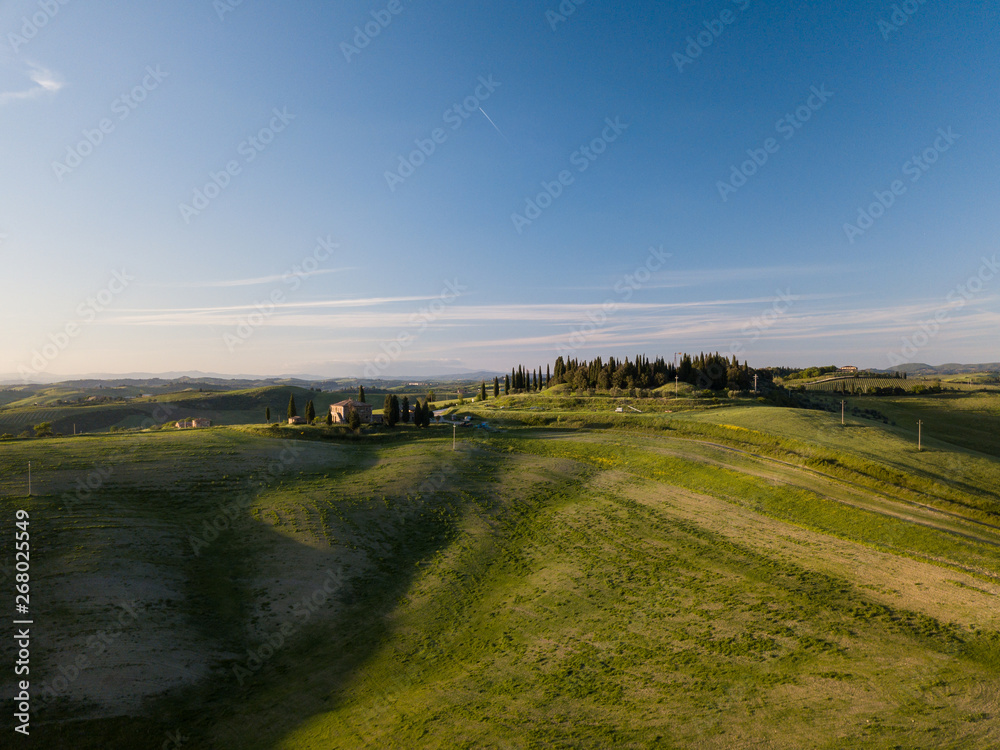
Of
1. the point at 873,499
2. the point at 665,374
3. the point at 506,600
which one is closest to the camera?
the point at 506,600

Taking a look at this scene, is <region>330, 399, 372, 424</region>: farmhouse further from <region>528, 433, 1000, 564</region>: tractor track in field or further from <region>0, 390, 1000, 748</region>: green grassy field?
<region>528, 433, 1000, 564</region>: tractor track in field

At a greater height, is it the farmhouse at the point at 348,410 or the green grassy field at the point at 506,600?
the farmhouse at the point at 348,410

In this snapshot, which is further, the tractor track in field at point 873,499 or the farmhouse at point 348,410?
the farmhouse at point 348,410

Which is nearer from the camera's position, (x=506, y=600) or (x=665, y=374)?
(x=506, y=600)

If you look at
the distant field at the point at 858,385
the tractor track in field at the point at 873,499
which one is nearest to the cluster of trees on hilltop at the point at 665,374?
the distant field at the point at 858,385

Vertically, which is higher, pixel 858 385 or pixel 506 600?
pixel 858 385

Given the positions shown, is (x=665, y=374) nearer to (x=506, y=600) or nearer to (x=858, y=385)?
(x=858, y=385)

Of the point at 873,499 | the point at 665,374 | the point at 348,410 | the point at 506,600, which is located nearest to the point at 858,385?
the point at 665,374

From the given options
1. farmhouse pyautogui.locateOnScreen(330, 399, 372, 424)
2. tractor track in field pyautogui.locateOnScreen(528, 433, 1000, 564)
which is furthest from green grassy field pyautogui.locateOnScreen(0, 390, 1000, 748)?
farmhouse pyautogui.locateOnScreen(330, 399, 372, 424)

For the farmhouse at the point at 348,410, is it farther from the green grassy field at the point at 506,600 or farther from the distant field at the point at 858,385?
the distant field at the point at 858,385
